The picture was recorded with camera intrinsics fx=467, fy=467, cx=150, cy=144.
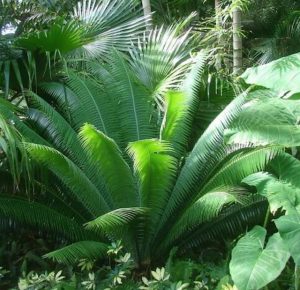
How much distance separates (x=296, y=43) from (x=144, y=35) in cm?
259

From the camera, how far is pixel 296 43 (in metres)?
6.28

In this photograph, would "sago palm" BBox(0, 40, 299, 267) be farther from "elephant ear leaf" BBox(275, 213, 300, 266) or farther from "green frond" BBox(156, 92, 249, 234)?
"elephant ear leaf" BBox(275, 213, 300, 266)

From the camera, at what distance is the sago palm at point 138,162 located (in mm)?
3035

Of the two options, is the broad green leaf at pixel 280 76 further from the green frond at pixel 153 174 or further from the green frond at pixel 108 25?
the green frond at pixel 108 25

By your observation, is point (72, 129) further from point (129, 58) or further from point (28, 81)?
point (129, 58)

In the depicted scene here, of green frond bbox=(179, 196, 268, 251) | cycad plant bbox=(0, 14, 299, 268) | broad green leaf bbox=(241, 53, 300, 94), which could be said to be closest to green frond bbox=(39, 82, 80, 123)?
cycad plant bbox=(0, 14, 299, 268)

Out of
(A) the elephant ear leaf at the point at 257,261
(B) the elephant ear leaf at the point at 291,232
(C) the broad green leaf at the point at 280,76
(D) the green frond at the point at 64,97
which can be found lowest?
(A) the elephant ear leaf at the point at 257,261

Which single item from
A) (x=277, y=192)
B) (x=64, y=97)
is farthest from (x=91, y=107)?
(x=277, y=192)

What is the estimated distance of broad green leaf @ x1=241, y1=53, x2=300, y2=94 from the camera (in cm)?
301

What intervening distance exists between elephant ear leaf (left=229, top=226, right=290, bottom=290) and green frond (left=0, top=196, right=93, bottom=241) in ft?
4.82

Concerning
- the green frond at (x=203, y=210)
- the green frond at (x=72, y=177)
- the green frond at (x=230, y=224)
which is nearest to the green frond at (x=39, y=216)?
the green frond at (x=72, y=177)

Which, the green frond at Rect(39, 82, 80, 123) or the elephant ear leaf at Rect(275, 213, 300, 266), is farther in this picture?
the green frond at Rect(39, 82, 80, 123)

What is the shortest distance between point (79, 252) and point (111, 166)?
63 cm

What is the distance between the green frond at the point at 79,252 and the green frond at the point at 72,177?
1.25 ft
